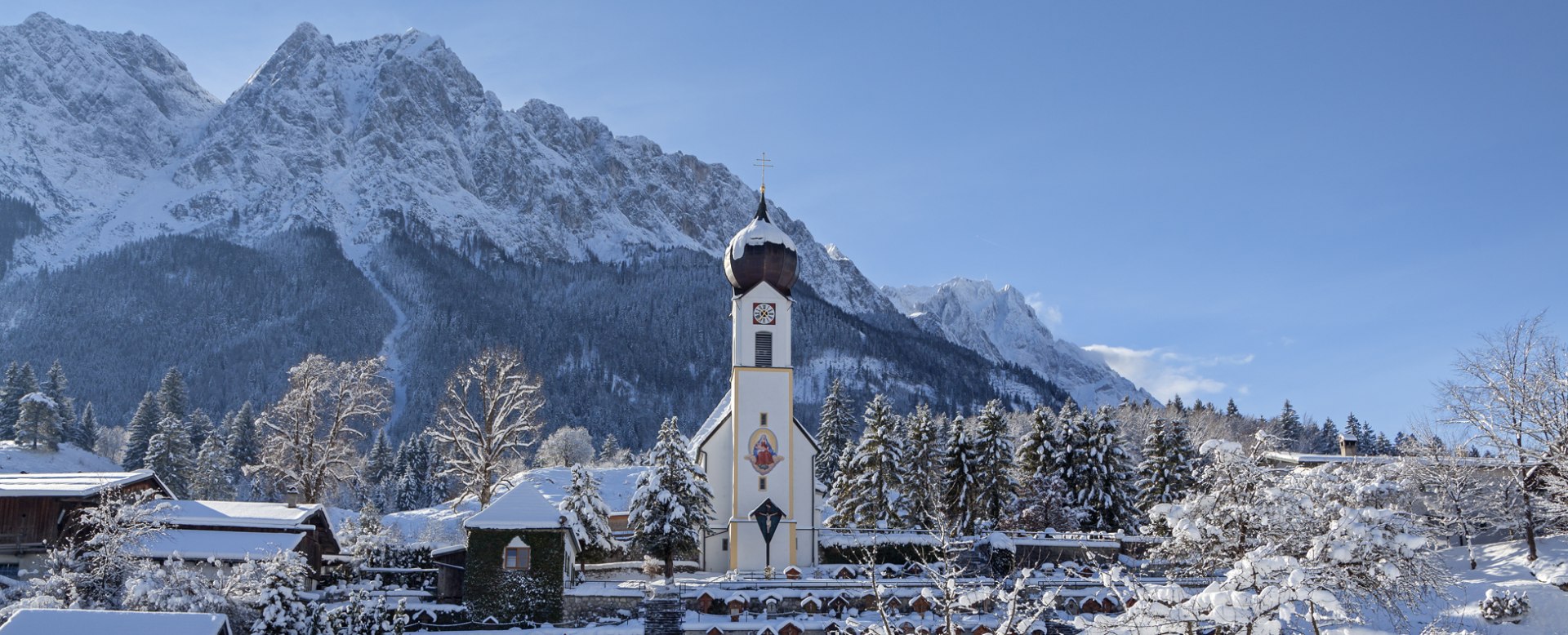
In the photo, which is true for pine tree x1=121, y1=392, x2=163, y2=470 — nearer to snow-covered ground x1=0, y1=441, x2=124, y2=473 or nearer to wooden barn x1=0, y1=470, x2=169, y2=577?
snow-covered ground x1=0, y1=441, x2=124, y2=473

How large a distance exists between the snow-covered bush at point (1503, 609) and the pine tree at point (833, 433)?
141 ft

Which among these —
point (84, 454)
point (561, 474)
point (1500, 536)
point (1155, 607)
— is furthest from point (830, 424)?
point (1155, 607)

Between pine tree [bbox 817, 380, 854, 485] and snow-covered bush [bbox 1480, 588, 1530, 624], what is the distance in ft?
141

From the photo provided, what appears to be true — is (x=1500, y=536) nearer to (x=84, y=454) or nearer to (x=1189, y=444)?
(x=1189, y=444)

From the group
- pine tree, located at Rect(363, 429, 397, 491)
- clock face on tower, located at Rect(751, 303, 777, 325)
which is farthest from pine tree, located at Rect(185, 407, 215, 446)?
clock face on tower, located at Rect(751, 303, 777, 325)

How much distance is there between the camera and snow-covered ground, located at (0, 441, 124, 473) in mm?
69062

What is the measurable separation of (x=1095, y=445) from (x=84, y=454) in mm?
67988

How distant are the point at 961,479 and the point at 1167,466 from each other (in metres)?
9.63

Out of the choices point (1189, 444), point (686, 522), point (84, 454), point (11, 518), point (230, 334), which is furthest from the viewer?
point (230, 334)

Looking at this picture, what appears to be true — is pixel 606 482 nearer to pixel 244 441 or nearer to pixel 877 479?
pixel 877 479

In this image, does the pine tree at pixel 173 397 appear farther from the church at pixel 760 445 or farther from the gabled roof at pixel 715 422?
the church at pixel 760 445

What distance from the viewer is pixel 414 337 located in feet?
649

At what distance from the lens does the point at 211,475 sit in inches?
2729

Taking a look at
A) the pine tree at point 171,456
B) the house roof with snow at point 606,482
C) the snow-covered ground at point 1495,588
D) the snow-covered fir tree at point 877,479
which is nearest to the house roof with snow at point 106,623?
the snow-covered ground at point 1495,588
